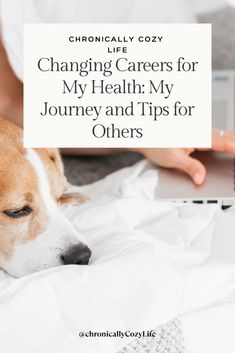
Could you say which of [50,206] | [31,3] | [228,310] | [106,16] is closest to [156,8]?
[106,16]

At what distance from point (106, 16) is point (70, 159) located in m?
0.43

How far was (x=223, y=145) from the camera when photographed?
149 centimetres

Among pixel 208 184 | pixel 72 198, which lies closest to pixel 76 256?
A: pixel 72 198

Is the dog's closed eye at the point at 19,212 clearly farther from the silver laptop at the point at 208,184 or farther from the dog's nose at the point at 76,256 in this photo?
the silver laptop at the point at 208,184

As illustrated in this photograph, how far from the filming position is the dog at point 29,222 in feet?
3.67

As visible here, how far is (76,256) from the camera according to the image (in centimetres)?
112

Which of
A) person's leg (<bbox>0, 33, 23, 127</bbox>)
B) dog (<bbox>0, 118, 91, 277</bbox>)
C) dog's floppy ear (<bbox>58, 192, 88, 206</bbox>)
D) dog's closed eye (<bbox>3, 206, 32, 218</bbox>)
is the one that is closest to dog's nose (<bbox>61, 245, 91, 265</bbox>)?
dog (<bbox>0, 118, 91, 277</bbox>)

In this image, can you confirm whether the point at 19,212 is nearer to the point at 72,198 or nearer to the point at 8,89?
the point at 72,198

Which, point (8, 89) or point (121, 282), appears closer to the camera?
point (121, 282)

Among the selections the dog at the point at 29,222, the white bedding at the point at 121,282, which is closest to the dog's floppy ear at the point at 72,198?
the white bedding at the point at 121,282

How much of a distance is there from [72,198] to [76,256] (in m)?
0.29

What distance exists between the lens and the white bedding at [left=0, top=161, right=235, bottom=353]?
3.25ft

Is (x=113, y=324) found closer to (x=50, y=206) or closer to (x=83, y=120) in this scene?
(x=50, y=206)

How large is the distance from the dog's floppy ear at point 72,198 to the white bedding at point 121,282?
49mm
